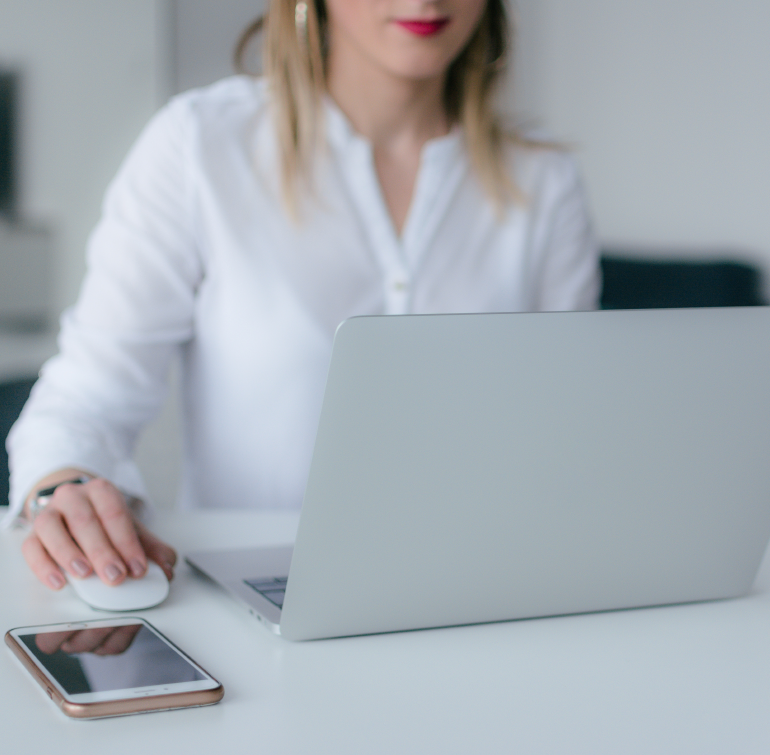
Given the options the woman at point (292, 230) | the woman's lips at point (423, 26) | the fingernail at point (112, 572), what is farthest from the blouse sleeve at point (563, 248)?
the fingernail at point (112, 572)

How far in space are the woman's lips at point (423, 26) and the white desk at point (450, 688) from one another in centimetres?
70

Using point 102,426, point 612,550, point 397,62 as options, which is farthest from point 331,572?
point 397,62

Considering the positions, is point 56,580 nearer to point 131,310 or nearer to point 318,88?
point 131,310

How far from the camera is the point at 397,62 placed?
1136mm

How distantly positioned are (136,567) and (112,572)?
0.02 meters

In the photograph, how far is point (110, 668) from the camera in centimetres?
52

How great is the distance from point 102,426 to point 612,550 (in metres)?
→ 0.60

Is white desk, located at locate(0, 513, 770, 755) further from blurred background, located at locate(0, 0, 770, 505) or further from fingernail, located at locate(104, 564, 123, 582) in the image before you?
blurred background, located at locate(0, 0, 770, 505)

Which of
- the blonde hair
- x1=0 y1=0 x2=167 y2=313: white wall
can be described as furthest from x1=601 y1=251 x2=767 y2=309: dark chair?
x1=0 y1=0 x2=167 y2=313: white wall

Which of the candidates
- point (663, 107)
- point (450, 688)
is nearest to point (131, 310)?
point (450, 688)

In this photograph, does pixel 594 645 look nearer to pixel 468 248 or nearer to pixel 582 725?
pixel 582 725

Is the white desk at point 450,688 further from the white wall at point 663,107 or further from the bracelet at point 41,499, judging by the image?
the white wall at point 663,107

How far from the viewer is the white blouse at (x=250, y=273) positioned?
1.18m

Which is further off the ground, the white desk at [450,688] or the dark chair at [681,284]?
the white desk at [450,688]
